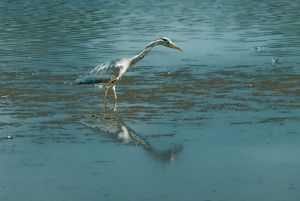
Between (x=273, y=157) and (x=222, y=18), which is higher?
(x=273, y=157)

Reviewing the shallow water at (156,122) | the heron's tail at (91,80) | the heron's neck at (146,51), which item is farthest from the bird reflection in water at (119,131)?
the heron's neck at (146,51)

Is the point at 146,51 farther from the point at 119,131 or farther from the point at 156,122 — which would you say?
the point at 119,131

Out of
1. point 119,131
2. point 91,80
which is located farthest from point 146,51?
point 119,131

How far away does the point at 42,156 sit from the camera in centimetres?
1391

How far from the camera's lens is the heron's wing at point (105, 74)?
19.0 metres

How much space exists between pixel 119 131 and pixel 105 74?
3.30 meters

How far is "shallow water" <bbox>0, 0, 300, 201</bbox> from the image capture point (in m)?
12.0

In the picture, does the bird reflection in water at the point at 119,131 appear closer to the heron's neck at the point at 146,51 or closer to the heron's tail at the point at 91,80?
the heron's tail at the point at 91,80

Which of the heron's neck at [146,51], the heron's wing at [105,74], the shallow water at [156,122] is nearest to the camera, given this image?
the shallow water at [156,122]

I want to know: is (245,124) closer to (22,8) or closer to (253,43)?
(253,43)

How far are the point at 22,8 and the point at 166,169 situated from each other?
173 ft

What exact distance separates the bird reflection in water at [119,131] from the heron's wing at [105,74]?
0.63 m

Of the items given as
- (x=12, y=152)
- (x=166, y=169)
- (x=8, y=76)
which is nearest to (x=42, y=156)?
(x=12, y=152)

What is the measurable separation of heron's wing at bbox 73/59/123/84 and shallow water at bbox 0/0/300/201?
0.60 metres
